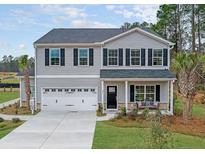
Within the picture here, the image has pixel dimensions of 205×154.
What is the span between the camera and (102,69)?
2827 cm

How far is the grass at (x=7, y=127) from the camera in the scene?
18.6 m

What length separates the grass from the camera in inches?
733

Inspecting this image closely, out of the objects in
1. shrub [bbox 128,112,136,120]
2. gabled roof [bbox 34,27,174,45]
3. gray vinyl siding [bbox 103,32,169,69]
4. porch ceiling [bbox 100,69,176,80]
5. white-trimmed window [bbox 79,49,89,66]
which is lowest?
shrub [bbox 128,112,136,120]

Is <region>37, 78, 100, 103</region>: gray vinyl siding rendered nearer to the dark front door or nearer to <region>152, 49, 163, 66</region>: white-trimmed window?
the dark front door

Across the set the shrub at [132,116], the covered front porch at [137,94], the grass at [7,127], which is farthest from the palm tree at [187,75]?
the grass at [7,127]

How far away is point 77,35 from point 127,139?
1501cm

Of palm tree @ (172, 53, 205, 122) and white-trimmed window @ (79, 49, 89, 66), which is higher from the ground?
white-trimmed window @ (79, 49, 89, 66)

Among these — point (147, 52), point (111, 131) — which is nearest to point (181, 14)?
point (147, 52)

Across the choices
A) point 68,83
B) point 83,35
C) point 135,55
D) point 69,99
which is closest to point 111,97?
point 69,99

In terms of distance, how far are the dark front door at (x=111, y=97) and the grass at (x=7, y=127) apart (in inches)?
323

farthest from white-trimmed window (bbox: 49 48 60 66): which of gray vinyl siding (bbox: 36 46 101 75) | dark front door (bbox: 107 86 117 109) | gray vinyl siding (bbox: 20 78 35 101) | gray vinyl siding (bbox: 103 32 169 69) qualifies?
dark front door (bbox: 107 86 117 109)

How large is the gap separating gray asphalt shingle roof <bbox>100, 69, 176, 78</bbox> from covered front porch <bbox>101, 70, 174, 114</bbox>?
606 millimetres

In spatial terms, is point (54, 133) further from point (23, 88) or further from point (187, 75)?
point (23, 88)

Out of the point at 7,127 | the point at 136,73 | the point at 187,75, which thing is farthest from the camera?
the point at 136,73
